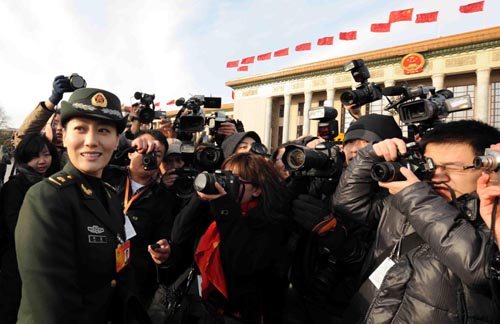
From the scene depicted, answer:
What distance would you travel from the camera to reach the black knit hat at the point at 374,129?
2.58 metres

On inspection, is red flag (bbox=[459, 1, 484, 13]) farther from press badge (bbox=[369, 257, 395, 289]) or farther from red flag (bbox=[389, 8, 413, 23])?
press badge (bbox=[369, 257, 395, 289])

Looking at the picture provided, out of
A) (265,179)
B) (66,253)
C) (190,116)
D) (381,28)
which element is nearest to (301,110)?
(381,28)

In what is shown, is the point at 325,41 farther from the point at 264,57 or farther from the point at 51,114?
the point at 51,114

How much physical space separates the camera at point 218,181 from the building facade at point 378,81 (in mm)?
15673

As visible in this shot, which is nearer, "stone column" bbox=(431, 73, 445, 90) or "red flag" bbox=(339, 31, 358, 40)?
"stone column" bbox=(431, 73, 445, 90)

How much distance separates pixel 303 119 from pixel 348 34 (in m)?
9.25

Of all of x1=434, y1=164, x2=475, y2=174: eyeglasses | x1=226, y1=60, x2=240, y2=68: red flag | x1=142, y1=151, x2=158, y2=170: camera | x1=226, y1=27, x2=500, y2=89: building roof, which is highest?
x1=226, y1=60, x2=240, y2=68: red flag

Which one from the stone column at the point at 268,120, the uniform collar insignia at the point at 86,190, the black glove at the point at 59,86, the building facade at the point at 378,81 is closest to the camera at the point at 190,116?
the black glove at the point at 59,86

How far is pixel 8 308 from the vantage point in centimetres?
242

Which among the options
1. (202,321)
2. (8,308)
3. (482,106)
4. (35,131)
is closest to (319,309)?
(202,321)

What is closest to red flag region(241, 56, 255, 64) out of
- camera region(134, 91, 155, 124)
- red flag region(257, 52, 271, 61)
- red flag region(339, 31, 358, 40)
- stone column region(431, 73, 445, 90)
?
red flag region(257, 52, 271, 61)

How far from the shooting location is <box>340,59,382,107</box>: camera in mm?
2736

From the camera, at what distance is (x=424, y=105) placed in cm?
226

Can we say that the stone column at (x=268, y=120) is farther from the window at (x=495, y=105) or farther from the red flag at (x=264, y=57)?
the window at (x=495, y=105)
